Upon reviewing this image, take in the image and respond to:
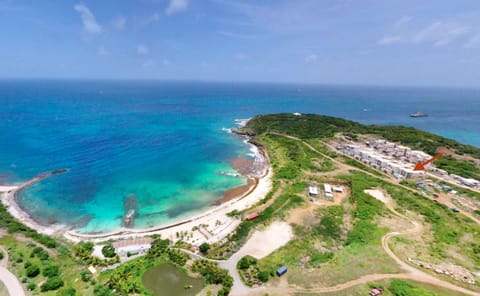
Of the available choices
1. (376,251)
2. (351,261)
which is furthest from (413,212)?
(351,261)

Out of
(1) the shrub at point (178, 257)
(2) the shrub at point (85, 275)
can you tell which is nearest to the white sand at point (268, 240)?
(1) the shrub at point (178, 257)

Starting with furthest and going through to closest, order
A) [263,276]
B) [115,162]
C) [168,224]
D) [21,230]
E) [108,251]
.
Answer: [115,162], [168,224], [21,230], [108,251], [263,276]

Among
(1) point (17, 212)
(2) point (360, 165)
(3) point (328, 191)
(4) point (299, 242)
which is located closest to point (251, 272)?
(4) point (299, 242)

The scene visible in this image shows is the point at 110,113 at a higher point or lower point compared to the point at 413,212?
higher

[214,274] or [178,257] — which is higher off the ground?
[214,274]

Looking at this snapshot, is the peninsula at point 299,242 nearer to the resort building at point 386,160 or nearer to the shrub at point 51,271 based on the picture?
the shrub at point 51,271

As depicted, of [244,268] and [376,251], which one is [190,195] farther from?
[376,251]

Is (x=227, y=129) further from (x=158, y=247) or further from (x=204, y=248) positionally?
(x=204, y=248)
